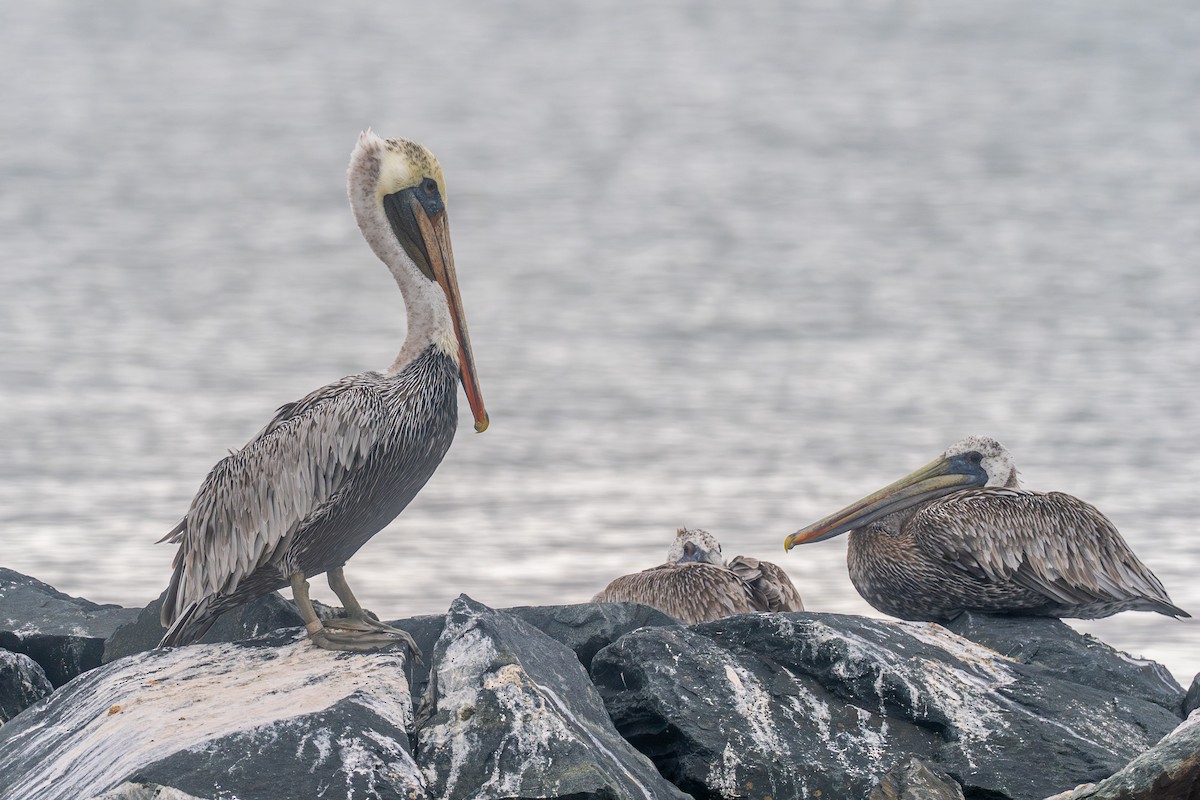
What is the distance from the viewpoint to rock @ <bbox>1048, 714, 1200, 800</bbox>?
3.56 meters

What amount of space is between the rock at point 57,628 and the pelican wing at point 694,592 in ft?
7.57

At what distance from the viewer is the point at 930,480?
7.85 m

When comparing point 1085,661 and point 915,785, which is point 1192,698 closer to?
point 1085,661

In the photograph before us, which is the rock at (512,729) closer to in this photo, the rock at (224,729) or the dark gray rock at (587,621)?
the rock at (224,729)

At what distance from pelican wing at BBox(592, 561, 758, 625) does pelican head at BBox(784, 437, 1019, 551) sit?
0.86 metres

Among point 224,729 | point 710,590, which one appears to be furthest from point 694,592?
point 224,729

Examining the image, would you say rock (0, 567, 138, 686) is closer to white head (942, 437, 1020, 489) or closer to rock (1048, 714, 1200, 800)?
rock (1048, 714, 1200, 800)

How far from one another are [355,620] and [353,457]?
59 cm

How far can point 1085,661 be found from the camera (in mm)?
5547

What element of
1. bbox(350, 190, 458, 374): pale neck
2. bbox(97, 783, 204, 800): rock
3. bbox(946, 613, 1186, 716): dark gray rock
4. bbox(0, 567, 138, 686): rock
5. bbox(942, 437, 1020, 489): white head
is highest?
bbox(350, 190, 458, 374): pale neck

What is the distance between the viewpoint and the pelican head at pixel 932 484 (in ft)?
25.1

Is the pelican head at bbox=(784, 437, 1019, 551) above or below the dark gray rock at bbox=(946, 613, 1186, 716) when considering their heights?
above

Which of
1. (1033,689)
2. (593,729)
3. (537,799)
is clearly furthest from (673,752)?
(1033,689)

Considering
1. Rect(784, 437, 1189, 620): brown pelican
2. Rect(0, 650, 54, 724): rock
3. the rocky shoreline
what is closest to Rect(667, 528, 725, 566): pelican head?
Rect(784, 437, 1189, 620): brown pelican
